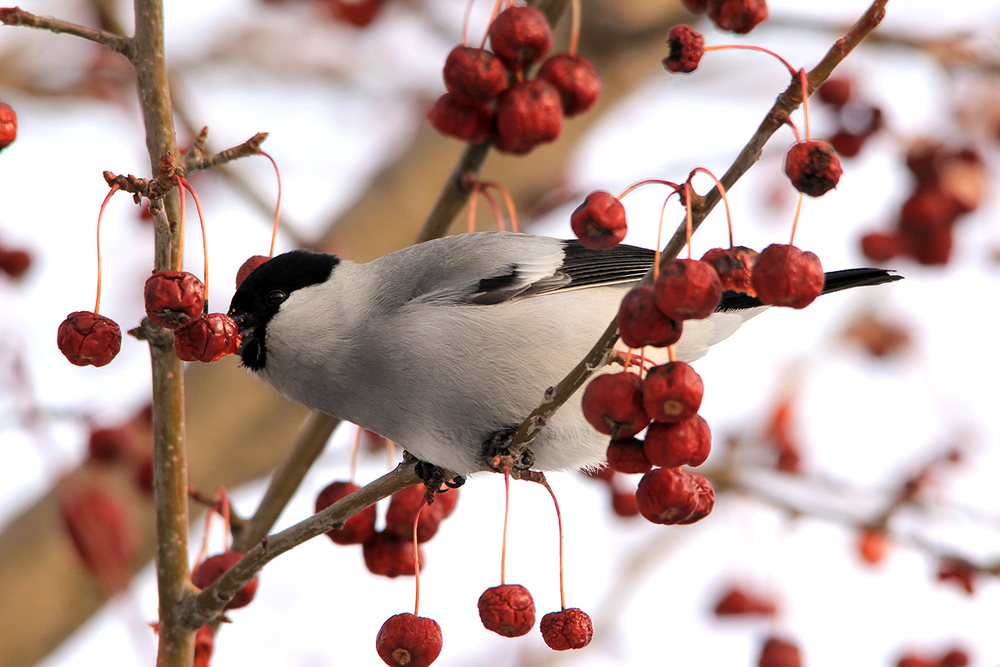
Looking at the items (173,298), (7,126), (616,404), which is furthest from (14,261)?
(616,404)

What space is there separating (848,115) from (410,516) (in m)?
2.56

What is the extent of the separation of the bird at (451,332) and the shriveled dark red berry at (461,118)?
1.17ft

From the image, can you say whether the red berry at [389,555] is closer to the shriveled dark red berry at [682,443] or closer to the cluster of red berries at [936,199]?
the shriveled dark red berry at [682,443]

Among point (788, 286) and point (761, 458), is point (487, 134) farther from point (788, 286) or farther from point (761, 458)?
point (761, 458)

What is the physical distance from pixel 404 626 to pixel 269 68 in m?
5.93

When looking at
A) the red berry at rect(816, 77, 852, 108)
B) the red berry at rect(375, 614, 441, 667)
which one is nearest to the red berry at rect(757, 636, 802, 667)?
the red berry at rect(375, 614, 441, 667)

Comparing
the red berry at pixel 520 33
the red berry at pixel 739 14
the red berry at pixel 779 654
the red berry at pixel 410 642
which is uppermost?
the red berry at pixel 520 33

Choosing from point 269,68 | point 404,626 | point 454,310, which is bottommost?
point 404,626

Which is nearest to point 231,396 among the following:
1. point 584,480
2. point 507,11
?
point 584,480

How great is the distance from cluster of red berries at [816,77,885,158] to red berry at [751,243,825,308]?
7.73 ft

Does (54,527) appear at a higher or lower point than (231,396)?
lower

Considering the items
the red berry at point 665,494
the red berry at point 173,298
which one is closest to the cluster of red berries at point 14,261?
the red berry at point 173,298

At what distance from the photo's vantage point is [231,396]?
4.68m

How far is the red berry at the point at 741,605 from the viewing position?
Result: 174 inches
